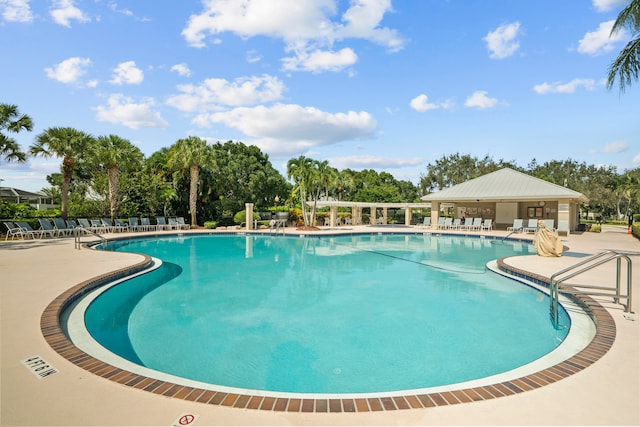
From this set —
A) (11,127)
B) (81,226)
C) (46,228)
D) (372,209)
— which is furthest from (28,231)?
(372,209)

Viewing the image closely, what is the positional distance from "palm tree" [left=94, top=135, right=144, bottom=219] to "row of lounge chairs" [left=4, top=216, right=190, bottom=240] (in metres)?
1.33

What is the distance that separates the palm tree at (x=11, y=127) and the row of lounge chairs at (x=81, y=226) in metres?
3.23

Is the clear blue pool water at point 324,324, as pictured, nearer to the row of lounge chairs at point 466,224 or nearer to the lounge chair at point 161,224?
the lounge chair at point 161,224

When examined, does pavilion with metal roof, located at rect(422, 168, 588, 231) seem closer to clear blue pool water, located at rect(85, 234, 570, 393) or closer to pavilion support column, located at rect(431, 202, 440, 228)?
pavilion support column, located at rect(431, 202, 440, 228)

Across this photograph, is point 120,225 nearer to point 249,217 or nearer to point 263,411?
point 249,217

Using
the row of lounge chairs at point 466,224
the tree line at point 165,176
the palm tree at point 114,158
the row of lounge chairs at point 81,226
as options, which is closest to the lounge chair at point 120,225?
the row of lounge chairs at point 81,226

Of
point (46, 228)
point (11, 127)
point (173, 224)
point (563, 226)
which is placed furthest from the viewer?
point (173, 224)

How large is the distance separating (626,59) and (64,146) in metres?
26.7

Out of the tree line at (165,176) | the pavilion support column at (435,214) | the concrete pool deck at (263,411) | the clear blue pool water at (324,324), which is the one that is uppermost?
the tree line at (165,176)

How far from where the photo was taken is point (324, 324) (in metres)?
6.10

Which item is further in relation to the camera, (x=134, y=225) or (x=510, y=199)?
(x=510, y=199)

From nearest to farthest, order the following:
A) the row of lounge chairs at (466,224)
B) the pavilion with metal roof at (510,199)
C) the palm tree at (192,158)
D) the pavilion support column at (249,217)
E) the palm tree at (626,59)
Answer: the palm tree at (626,59) < the pavilion with metal roof at (510,199) < the palm tree at (192,158) < the pavilion support column at (249,217) < the row of lounge chairs at (466,224)

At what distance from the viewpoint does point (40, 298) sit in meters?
5.89

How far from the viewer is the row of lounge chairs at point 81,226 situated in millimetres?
16750
